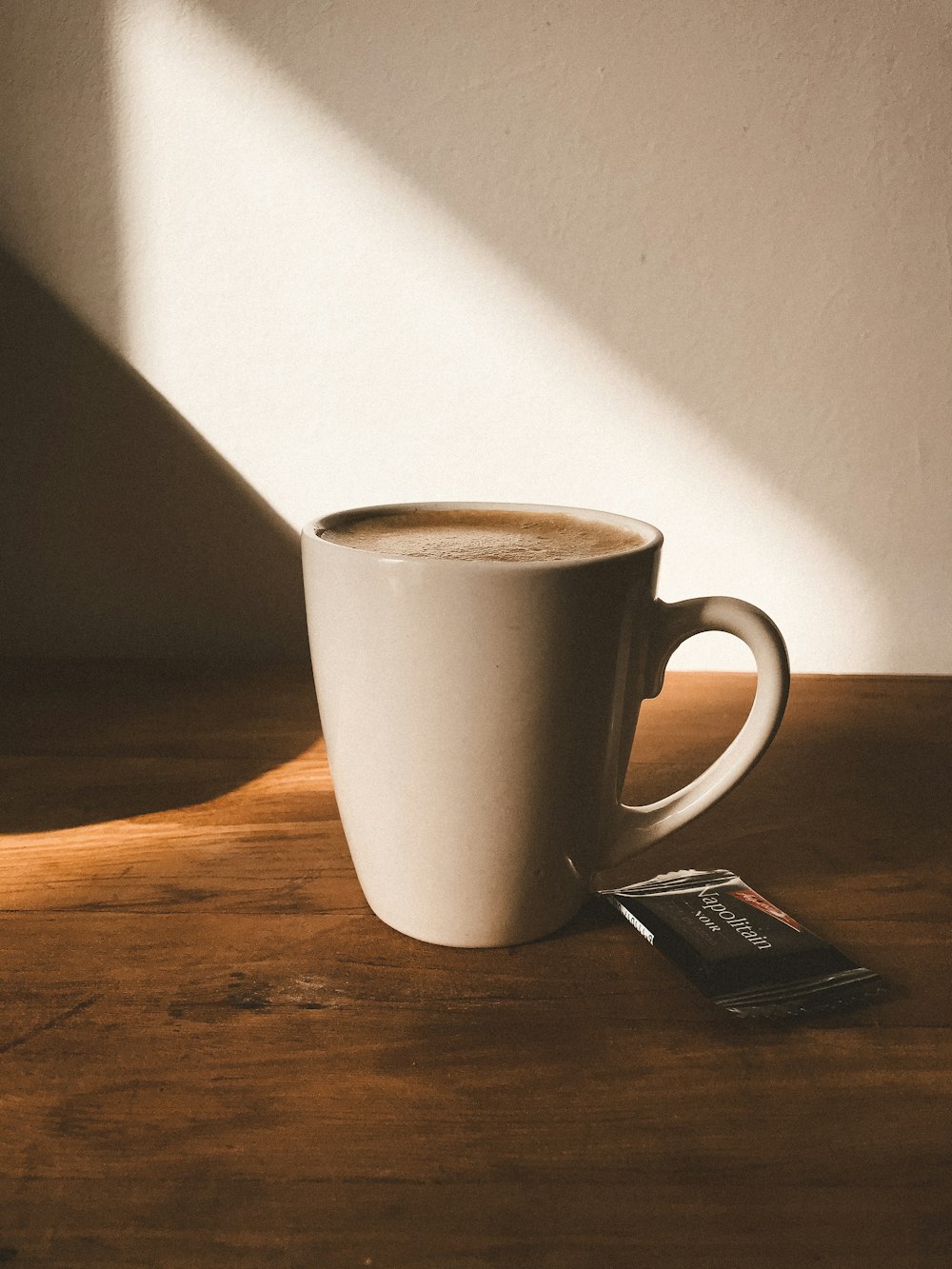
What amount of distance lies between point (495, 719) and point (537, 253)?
23.8 inches

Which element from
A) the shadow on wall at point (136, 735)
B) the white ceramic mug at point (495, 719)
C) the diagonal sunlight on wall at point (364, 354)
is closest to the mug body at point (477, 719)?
the white ceramic mug at point (495, 719)

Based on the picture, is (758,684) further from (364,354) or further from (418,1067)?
(364,354)

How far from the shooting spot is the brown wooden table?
1.01 ft

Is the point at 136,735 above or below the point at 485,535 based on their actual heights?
below

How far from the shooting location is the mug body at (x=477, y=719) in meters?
0.40

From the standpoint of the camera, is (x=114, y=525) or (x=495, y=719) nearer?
(x=495, y=719)

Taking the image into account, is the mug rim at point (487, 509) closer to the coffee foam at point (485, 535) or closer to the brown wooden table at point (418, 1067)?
the coffee foam at point (485, 535)

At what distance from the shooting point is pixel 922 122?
0.85m

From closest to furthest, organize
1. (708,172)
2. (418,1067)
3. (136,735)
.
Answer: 1. (418,1067)
2. (136,735)
3. (708,172)

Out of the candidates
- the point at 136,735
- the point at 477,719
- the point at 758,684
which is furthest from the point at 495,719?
the point at 136,735

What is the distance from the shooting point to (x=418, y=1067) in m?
0.38

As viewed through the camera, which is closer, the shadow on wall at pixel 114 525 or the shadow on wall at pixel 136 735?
the shadow on wall at pixel 136 735

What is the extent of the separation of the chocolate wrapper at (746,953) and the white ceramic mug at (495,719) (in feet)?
0.12

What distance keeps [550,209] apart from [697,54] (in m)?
0.18
